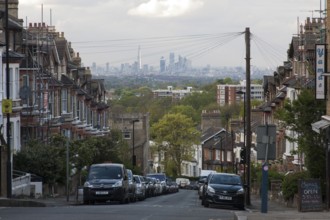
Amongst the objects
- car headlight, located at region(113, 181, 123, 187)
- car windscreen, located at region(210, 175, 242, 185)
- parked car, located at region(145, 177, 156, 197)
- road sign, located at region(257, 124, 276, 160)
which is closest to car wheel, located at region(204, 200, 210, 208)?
car windscreen, located at region(210, 175, 242, 185)

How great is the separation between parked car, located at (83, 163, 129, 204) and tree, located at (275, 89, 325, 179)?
7558 mm

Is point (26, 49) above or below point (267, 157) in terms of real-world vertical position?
above

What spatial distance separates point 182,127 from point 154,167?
1929 centimetres

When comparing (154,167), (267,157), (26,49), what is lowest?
(154,167)

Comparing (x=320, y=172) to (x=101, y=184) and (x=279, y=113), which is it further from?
(x=101, y=184)

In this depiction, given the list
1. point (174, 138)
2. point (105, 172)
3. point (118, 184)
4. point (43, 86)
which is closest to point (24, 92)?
point (43, 86)

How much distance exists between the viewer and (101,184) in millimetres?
44094

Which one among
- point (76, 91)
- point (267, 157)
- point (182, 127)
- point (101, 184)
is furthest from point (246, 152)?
point (182, 127)

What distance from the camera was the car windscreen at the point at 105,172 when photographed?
44.9m

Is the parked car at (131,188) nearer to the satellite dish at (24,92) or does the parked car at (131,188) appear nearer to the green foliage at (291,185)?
the green foliage at (291,185)

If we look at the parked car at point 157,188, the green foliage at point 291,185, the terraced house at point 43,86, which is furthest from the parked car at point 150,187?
the green foliage at point 291,185

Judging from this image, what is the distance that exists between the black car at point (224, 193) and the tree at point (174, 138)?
98.6 m

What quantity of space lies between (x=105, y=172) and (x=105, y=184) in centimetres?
102

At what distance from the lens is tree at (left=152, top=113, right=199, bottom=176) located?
143750mm
